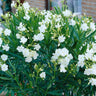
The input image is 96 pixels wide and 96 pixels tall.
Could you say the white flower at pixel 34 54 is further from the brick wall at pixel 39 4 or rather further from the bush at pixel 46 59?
the brick wall at pixel 39 4

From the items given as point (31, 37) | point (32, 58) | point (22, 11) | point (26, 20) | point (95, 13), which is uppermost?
point (95, 13)

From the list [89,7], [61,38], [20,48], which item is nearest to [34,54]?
[20,48]

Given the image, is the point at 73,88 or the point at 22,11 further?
the point at 22,11

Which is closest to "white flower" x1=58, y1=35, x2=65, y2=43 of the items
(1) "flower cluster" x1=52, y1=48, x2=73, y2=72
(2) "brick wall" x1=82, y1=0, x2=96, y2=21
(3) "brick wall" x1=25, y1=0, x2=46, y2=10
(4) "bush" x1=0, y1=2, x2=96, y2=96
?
(4) "bush" x1=0, y1=2, x2=96, y2=96

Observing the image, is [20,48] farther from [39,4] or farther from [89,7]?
[39,4]

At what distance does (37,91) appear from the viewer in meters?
2.63

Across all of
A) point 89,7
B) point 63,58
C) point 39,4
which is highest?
point 39,4

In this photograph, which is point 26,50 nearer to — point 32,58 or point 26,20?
point 32,58

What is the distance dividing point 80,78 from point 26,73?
62cm

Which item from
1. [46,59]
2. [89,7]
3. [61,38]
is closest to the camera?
[61,38]

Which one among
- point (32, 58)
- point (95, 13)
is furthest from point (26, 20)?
point (95, 13)

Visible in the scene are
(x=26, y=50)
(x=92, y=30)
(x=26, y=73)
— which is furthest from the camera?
(x=92, y=30)

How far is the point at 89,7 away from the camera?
5.29 meters

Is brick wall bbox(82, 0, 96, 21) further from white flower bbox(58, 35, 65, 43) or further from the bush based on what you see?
white flower bbox(58, 35, 65, 43)
